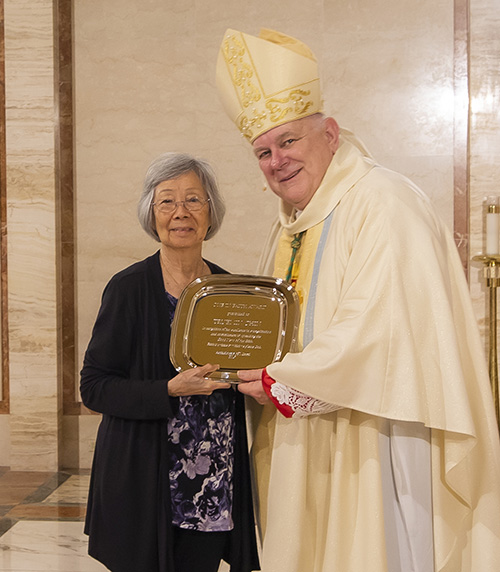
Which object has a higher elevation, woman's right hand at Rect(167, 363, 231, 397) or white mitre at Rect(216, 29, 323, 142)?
white mitre at Rect(216, 29, 323, 142)

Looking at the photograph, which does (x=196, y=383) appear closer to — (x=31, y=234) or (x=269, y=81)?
(x=269, y=81)

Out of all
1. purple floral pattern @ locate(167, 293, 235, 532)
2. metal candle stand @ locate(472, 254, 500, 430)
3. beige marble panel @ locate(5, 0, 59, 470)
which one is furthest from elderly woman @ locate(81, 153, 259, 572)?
beige marble panel @ locate(5, 0, 59, 470)

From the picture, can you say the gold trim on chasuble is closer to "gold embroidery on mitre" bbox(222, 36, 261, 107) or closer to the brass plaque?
the brass plaque

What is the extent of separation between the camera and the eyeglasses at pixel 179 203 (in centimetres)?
242

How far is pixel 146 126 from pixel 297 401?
370 cm

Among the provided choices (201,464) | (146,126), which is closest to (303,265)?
(201,464)

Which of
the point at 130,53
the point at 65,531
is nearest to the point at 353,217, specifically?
the point at 65,531

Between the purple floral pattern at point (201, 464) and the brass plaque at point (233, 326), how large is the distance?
7.9 inches

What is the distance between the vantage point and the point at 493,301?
4852 millimetres

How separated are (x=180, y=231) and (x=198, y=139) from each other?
304 centimetres

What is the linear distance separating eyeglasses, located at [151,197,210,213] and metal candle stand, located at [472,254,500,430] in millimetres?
2856

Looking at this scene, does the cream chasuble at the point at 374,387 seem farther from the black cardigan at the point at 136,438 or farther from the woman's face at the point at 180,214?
the woman's face at the point at 180,214

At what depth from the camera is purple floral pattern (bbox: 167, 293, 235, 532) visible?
7.67 ft

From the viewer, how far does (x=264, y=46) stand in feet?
7.73
